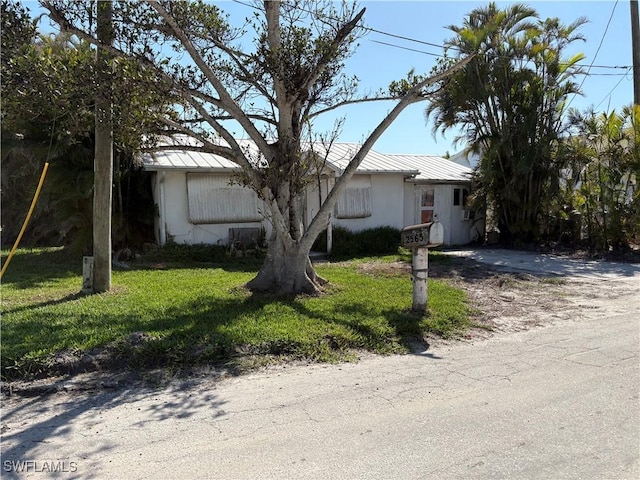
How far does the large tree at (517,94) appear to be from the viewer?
614 inches

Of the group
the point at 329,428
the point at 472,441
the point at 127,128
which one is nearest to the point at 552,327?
the point at 472,441

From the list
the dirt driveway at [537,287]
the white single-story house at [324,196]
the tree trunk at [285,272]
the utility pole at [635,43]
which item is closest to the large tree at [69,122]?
the white single-story house at [324,196]

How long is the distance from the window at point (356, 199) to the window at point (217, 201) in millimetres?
2581

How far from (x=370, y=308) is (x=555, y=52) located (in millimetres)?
12432

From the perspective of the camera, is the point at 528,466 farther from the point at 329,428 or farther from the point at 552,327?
the point at 552,327

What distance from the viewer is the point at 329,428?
387 centimetres

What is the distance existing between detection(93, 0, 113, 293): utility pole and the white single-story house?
382 centimetres

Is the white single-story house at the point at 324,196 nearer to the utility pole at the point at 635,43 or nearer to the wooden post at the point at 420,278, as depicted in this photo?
the wooden post at the point at 420,278

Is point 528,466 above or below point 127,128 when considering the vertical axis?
below

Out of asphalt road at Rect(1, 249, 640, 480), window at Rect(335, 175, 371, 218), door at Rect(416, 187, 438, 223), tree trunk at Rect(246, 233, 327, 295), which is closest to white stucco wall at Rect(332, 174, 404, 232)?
window at Rect(335, 175, 371, 218)

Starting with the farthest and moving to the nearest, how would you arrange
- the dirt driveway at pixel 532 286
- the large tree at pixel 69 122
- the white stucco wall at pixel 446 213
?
the white stucco wall at pixel 446 213 → the dirt driveway at pixel 532 286 → the large tree at pixel 69 122

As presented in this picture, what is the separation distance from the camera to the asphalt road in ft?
10.7

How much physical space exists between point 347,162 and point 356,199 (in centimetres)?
121

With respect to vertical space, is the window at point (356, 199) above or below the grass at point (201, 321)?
above
